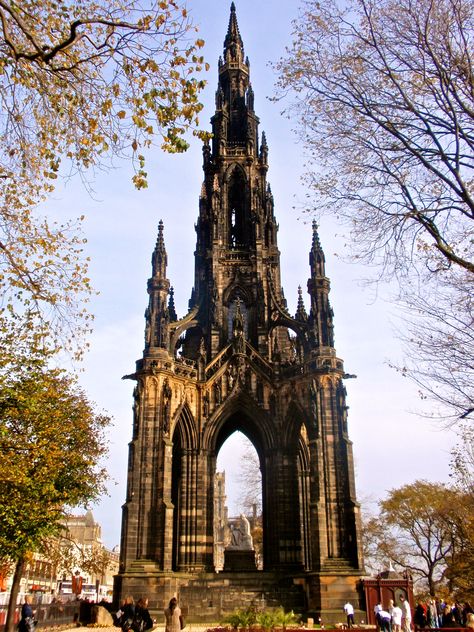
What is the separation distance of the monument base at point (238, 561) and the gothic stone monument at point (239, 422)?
0.74m

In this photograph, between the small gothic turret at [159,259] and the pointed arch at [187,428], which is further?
the small gothic turret at [159,259]

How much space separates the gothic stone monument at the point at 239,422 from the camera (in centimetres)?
2647

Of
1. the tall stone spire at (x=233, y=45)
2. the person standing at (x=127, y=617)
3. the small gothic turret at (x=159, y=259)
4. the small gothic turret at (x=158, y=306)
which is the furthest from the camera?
the tall stone spire at (x=233, y=45)

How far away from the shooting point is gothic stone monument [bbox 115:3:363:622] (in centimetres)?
2647

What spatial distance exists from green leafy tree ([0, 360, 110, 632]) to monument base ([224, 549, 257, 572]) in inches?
320

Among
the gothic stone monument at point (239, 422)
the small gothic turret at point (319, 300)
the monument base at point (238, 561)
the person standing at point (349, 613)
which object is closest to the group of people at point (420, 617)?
the person standing at point (349, 613)

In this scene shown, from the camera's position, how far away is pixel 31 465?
20.8 meters

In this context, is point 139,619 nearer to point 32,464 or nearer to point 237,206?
point 32,464

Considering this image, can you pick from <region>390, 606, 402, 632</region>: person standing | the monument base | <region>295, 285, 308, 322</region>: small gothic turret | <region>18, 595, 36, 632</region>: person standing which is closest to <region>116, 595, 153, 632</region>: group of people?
<region>18, 595, 36, 632</region>: person standing

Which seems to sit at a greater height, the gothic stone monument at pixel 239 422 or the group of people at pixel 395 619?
the gothic stone monument at pixel 239 422

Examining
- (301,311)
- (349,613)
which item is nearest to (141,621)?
(349,613)

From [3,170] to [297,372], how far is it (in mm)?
22028

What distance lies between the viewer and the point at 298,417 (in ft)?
103

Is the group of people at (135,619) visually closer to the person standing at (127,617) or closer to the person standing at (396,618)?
the person standing at (127,617)
